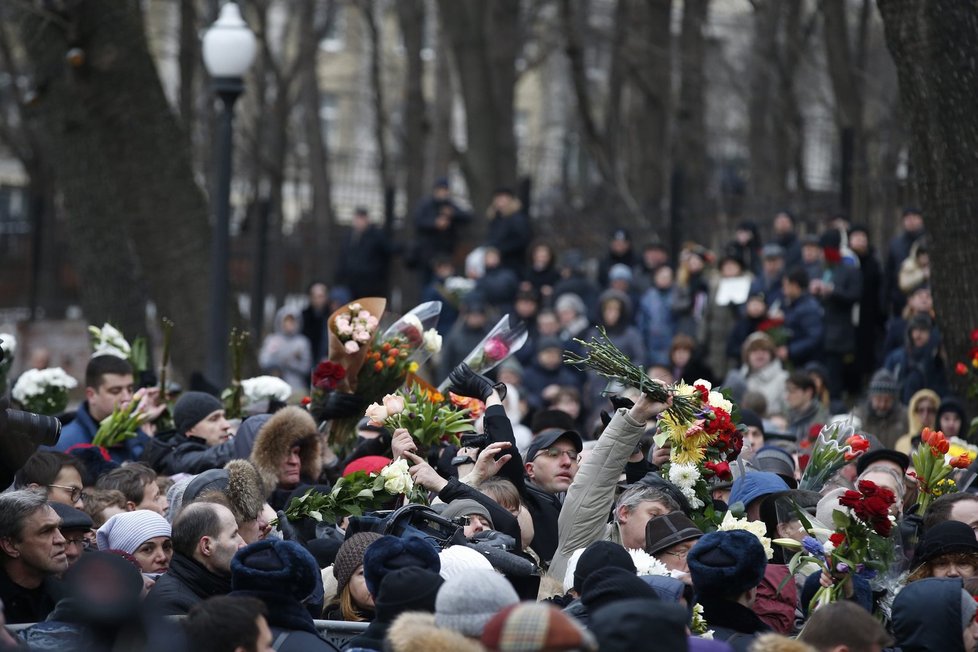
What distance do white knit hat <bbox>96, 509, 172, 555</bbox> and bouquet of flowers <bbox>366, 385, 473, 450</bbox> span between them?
5.17 ft

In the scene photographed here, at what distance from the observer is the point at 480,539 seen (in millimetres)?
7168

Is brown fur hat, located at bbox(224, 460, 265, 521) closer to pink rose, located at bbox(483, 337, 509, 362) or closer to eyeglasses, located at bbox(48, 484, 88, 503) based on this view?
eyeglasses, located at bbox(48, 484, 88, 503)

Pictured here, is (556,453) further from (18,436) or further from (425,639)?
(425,639)

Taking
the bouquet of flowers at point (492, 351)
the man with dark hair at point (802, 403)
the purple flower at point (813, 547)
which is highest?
the bouquet of flowers at point (492, 351)

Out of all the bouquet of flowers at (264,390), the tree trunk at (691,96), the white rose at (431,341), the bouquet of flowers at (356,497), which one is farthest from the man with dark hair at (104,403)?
the tree trunk at (691,96)

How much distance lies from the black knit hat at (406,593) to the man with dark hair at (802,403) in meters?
7.46

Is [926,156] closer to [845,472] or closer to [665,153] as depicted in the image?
[845,472]

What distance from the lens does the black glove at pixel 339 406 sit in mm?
9773

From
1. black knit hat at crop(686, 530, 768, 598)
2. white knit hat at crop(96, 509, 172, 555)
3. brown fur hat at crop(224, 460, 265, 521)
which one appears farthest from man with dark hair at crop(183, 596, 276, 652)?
white knit hat at crop(96, 509, 172, 555)

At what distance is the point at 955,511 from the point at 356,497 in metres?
2.89

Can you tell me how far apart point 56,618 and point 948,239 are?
770 cm

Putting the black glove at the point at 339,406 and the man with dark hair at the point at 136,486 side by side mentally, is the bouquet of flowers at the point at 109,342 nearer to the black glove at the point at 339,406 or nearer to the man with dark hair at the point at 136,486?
the black glove at the point at 339,406

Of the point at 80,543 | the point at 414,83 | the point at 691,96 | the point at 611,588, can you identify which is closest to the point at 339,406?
the point at 80,543

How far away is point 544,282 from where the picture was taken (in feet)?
59.9
